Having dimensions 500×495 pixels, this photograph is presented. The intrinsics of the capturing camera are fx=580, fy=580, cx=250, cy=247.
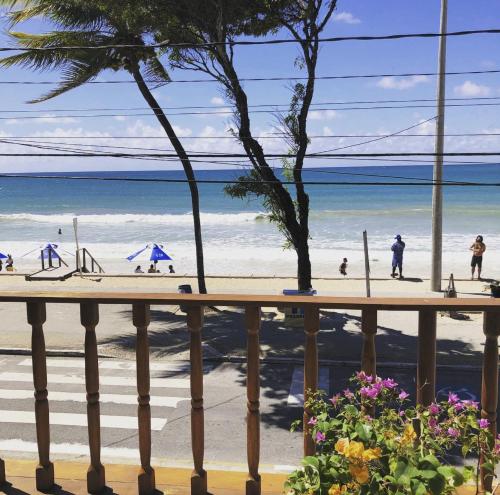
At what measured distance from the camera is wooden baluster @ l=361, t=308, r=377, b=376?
2.35 metres

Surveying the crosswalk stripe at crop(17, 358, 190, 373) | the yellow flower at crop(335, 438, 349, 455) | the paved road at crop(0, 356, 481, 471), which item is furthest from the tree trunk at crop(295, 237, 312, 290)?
the yellow flower at crop(335, 438, 349, 455)

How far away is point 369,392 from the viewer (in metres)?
2.05

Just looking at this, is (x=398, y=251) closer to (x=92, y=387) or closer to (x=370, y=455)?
(x=92, y=387)

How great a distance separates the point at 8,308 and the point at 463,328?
11.7 m

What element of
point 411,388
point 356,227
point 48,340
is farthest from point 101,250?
point 411,388

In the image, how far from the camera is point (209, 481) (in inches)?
102

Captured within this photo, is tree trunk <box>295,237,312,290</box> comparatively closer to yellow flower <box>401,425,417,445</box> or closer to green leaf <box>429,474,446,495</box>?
yellow flower <box>401,425,417,445</box>

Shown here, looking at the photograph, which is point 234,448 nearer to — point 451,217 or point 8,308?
point 8,308

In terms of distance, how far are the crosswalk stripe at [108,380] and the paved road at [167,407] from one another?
0.02 meters

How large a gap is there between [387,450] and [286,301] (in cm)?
68

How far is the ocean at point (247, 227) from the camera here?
29.0 metres

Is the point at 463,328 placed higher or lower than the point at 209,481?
lower

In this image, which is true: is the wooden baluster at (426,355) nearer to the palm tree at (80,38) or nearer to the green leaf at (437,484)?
the green leaf at (437,484)

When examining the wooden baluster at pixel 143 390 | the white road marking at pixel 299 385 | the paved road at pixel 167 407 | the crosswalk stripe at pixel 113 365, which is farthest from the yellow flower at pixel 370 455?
the crosswalk stripe at pixel 113 365
